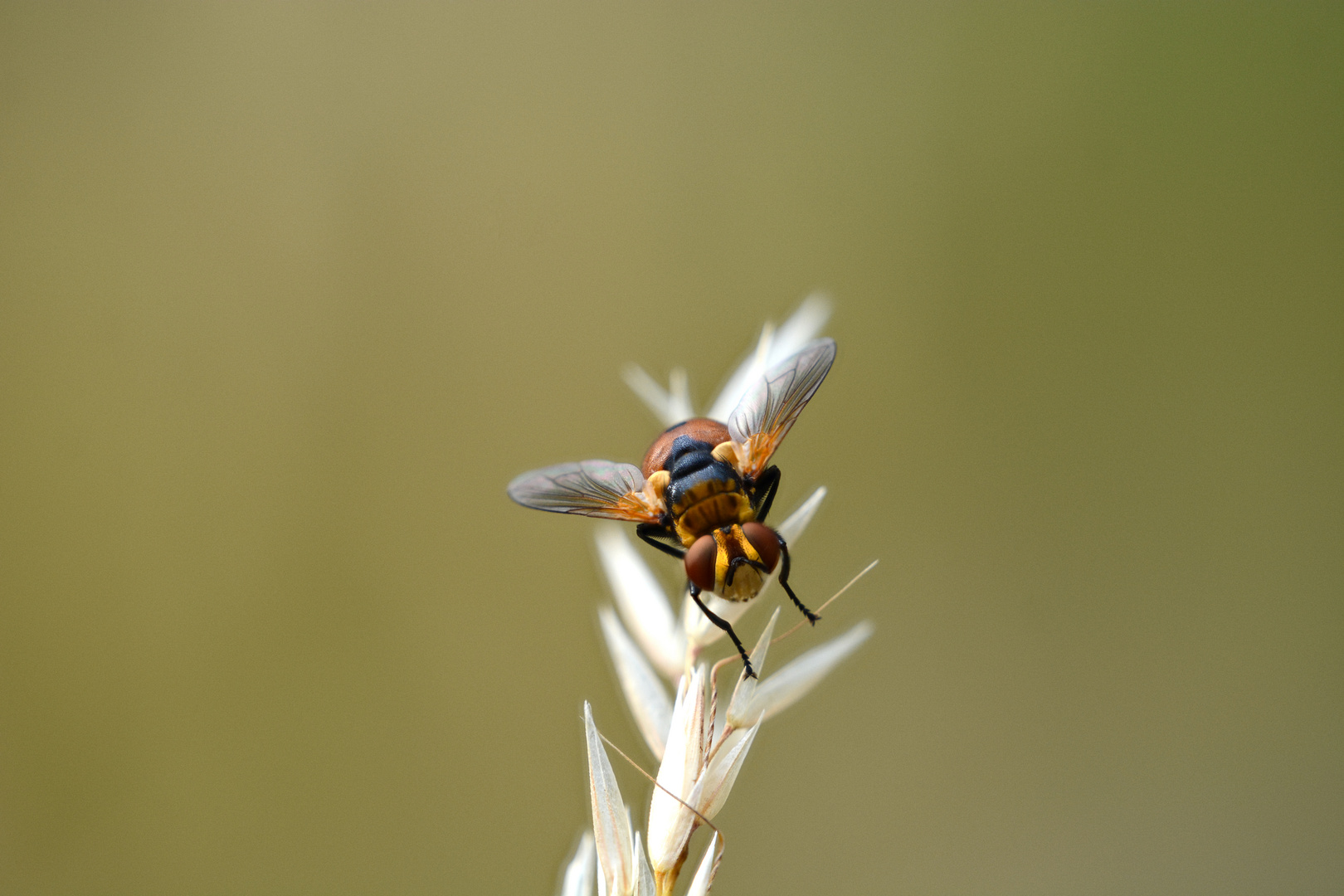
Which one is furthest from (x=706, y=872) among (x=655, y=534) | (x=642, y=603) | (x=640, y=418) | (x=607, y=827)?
(x=640, y=418)

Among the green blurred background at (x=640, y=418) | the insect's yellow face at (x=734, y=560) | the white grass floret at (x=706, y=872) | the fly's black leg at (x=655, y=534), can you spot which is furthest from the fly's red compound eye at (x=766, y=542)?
the green blurred background at (x=640, y=418)

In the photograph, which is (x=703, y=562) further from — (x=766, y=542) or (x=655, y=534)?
(x=655, y=534)

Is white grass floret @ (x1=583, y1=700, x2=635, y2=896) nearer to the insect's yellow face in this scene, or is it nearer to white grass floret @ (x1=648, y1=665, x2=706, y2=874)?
white grass floret @ (x1=648, y1=665, x2=706, y2=874)

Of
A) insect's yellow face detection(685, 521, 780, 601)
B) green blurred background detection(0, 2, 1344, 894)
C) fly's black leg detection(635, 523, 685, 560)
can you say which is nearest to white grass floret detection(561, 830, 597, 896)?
insect's yellow face detection(685, 521, 780, 601)

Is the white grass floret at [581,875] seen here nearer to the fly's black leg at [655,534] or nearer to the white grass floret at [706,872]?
the white grass floret at [706,872]

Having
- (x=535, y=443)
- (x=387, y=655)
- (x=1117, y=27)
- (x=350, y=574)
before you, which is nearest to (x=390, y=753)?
(x=387, y=655)

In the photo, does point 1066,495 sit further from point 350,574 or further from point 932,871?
point 350,574
